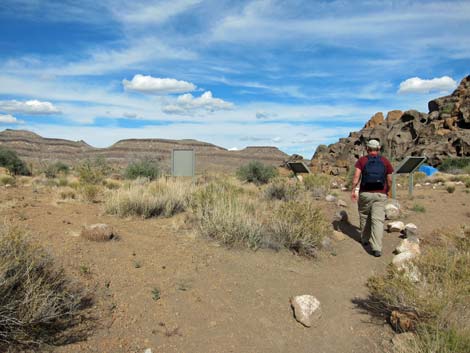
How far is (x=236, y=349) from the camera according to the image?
4016 mm

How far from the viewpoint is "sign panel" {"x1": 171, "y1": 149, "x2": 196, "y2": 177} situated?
12.9 m

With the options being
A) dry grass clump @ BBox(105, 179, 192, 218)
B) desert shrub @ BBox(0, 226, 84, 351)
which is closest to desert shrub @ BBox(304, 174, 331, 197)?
dry grass clump @ BBox(105, 179, 192, 218)

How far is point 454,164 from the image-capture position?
25547 mm

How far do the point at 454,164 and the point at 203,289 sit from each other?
83.1ft

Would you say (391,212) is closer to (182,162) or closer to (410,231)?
(410,231)

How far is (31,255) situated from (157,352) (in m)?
1.69

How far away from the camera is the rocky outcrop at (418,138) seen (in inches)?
1107

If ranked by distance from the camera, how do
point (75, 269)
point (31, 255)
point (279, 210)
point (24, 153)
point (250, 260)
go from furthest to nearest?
point (24, 153)
point (279, 210)
point (250, 260)
point (75, 269)
point (31, 255)

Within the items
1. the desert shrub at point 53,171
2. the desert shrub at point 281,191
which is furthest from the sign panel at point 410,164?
the desert shrub at point 53,171

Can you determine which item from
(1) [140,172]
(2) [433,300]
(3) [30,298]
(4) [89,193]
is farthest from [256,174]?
(3) [30,298]

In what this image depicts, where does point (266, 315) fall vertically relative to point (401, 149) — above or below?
below

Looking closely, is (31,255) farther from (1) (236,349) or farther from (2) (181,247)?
(2) (181,247)

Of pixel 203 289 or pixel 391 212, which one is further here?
pixel 391 212

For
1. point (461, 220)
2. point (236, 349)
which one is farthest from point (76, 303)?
point (461, 220)
